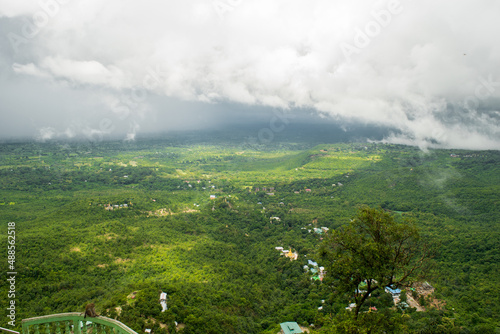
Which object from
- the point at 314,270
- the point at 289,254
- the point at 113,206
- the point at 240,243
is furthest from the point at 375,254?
the point at 113,206

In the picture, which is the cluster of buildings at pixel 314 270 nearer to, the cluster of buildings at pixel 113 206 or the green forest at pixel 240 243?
the green forest at pixel 240 243

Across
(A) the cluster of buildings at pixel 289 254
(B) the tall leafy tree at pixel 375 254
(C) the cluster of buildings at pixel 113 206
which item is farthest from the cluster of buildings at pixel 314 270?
(C) the cluster of buildings at pixel 113 206

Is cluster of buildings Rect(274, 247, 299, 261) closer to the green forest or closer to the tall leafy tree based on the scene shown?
the green forest

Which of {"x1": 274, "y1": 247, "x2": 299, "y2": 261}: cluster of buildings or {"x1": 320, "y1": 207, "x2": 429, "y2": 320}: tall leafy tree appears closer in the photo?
{"x1": 320, "y1": 207, "x2": 429, "y2": 320}: tall leafy tree

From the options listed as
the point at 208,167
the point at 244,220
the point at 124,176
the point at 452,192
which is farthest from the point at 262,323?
the point at 208,167

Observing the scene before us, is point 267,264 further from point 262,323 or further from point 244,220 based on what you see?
point 244,220

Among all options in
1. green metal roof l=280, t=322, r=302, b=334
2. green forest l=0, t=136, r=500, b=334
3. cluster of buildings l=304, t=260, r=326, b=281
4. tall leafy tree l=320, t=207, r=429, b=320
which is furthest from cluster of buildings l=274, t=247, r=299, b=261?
tall leafy tree l=320, t=207, r=429, b=320
